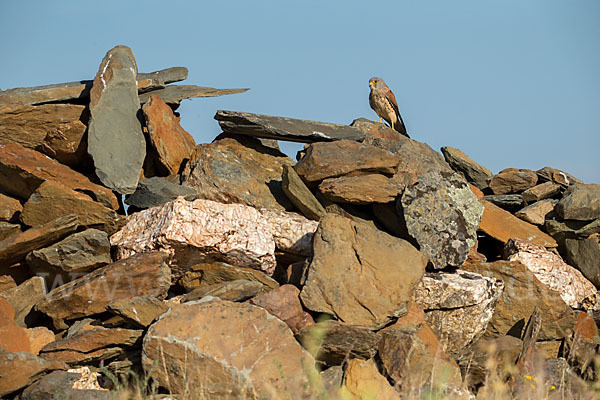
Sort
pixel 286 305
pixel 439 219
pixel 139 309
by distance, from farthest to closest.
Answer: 1. pixel 439 219
2. pixel 286 305
3. pixel 139 309

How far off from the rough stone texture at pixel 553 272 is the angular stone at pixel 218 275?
3.55 m

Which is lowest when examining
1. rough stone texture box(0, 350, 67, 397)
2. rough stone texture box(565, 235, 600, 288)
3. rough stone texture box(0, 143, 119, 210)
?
rough stone texture box(0, 350, 67, 397)

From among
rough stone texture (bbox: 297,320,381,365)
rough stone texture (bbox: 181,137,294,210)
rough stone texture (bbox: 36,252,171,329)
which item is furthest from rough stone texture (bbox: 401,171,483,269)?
rough stone texture (bbox: 36,252,171,329)

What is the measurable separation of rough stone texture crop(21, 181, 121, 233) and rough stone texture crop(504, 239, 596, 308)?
5.36 m

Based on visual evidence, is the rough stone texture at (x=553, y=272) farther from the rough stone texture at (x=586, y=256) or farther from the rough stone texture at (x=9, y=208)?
the rough stone texture at (x=9, y=208)

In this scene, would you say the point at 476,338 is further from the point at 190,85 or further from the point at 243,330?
the point at 190,85

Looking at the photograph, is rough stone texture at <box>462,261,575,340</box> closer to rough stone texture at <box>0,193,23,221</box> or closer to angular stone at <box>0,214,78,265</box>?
angular stone at <box>0,214,78,265</box>

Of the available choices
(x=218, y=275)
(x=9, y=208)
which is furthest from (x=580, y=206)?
(x=9, y=208)

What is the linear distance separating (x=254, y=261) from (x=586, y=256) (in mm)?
5067

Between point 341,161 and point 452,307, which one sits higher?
point 341,161

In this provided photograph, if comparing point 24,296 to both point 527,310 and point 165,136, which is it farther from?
point 527,310

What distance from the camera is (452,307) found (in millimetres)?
7305

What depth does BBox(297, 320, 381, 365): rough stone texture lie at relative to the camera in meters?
6.10

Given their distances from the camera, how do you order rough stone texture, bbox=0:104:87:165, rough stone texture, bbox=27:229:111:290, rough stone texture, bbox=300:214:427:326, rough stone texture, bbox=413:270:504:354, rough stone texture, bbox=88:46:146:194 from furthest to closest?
rough stone texture, bbox=0:104:87:165 < rough stone texture, bbox=88:46:146:194 < rough stone texture, bbox=413:270:504:354 < rough stone texture, bbox=27:229:111:290 < rough stone texture, bbox=300:214:427:326
